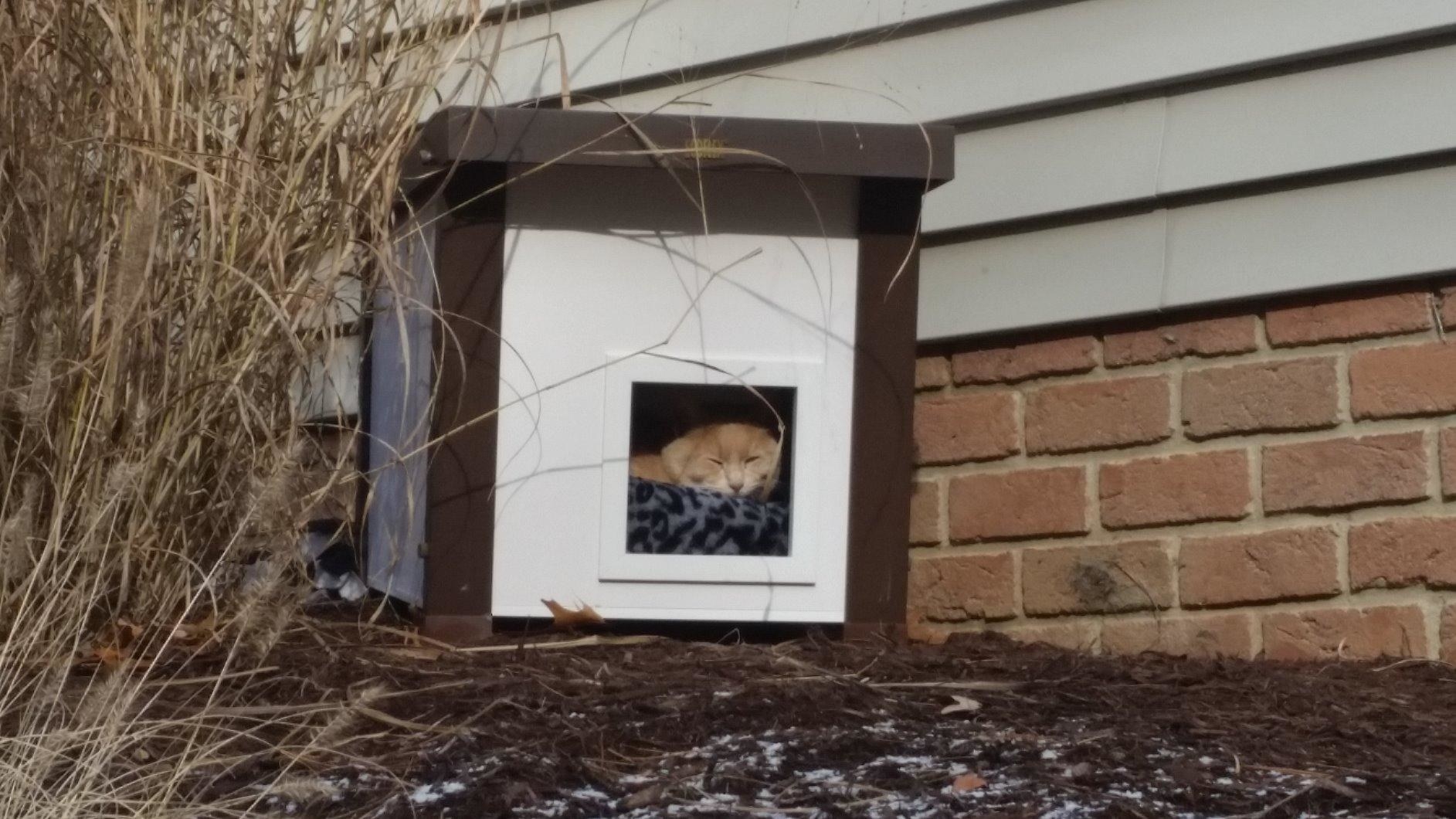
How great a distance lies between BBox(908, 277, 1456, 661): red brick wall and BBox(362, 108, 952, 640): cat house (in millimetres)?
488

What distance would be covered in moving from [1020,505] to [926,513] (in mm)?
187

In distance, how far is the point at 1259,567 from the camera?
2.64 metres

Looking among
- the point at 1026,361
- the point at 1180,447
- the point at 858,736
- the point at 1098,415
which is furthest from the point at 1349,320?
the point at 858,736

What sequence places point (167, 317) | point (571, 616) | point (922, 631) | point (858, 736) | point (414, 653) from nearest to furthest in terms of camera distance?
point (858, 736)
point (167, 317)
point (414, 653)
point (571, 616)
point (922, 631)

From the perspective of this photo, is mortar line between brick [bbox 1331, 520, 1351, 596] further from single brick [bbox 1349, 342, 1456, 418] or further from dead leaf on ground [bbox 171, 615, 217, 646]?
dead leaf on ground [bbox 171, 615, 217, 646]

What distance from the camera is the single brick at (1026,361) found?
9.23 ft

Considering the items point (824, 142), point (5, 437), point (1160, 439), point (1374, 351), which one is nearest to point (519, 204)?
point (824, 142)

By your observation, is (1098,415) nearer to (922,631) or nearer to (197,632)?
(922,631)

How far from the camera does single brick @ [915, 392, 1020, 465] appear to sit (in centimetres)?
289

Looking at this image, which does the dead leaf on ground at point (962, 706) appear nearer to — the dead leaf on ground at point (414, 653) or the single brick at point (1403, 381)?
the dead leaf on ground at point (414, 653)

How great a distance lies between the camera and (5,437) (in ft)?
6.50

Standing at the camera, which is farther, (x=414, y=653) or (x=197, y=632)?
(x=414, y=653)

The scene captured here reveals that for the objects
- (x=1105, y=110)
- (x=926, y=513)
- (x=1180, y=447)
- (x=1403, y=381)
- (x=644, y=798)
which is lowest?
(x=644, y=798)

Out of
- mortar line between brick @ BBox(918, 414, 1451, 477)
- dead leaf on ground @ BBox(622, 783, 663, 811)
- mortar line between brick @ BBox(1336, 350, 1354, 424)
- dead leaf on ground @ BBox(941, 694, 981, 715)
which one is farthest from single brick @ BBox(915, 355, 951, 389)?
dead leaf on ground @ BBox(622, 783, 663, 811)
